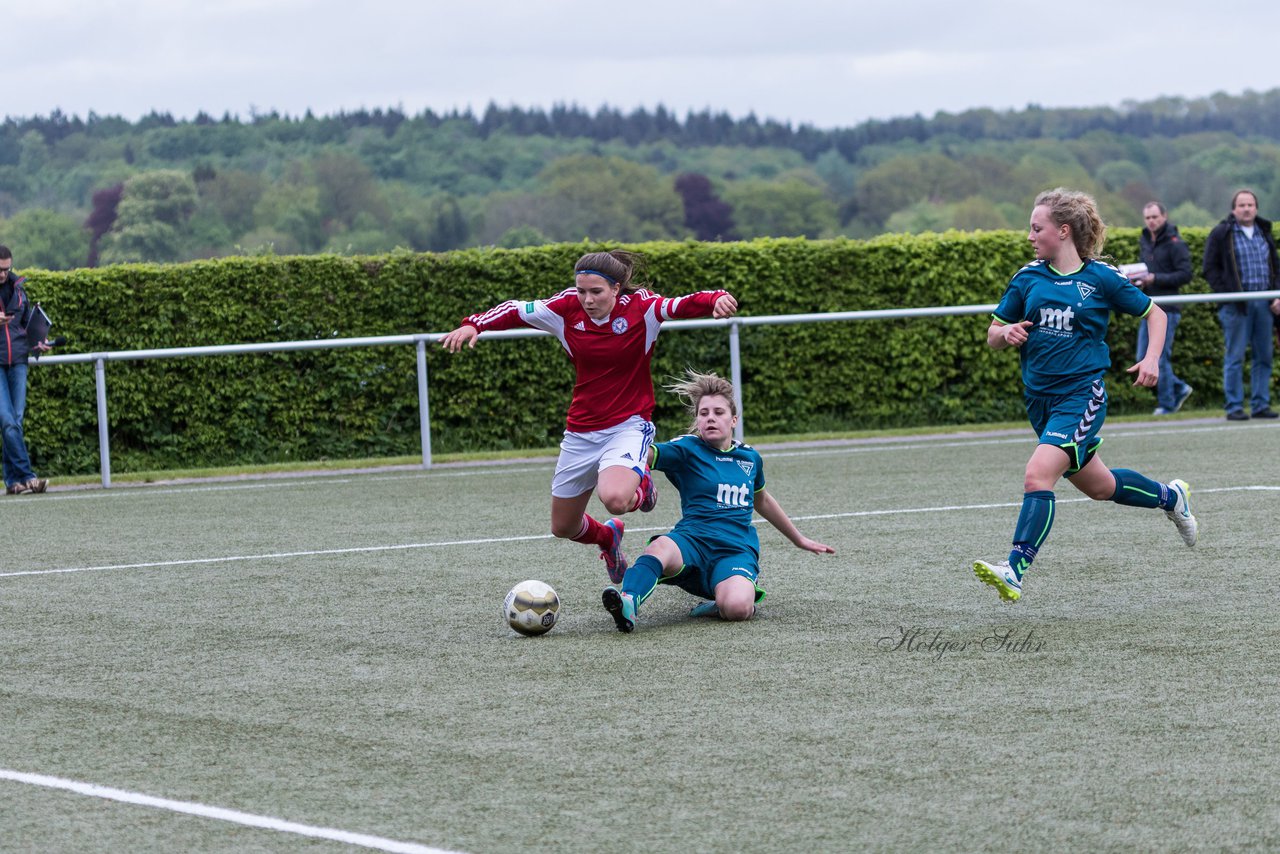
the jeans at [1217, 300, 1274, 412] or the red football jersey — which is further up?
the red football jersey

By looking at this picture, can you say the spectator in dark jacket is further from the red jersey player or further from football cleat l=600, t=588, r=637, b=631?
football cleat l=600, t=588, r=637, b=631

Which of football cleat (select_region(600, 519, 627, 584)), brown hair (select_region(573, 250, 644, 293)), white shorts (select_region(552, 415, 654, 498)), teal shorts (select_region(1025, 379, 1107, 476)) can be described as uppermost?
brown hair (select_region(573, 250, 644, 293))

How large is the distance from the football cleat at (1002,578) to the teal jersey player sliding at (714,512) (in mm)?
699

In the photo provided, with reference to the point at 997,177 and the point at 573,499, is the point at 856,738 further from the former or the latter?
the point at 997,177

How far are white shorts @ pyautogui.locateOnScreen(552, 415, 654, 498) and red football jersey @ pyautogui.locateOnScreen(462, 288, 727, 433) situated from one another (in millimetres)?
39

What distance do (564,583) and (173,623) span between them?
1.90 m

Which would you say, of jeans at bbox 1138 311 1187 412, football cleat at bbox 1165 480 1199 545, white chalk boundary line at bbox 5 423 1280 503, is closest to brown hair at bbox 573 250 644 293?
football cleat at bbox 1165 480 1199 545

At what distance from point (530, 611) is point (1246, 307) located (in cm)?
1172

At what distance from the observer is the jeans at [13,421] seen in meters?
13.7

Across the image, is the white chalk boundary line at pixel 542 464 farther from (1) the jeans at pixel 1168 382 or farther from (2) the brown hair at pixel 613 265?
(2) the brown hair at pixel 613 265

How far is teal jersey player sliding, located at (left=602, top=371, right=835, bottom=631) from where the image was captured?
712cm

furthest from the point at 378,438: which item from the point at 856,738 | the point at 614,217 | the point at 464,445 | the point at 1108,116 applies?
the point at 1108,116

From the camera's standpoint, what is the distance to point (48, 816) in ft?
14.2

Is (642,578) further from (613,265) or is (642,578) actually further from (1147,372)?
(1147,372)
